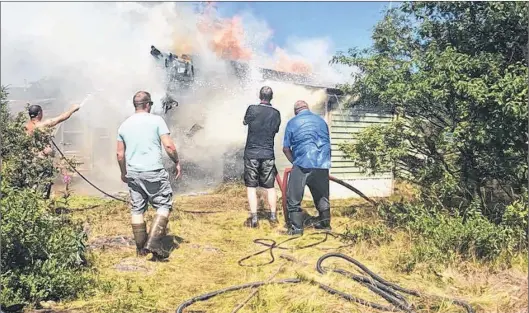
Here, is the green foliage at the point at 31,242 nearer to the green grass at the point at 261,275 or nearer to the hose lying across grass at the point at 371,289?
the green grass at the point at 261,275

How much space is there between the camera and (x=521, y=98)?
468 cm

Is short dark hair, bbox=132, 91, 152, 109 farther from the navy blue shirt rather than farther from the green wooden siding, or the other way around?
the green wooden siding

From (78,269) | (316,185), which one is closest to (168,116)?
(316,185)

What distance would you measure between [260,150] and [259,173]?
1.22 feet

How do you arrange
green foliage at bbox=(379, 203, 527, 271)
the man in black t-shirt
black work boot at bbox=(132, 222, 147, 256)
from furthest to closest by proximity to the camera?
1. the man in black t-shirt
2. black work boot at bbox=(132, 222, 147, 256)
3. green foliage at bbox=(379, 203, 527, 271)

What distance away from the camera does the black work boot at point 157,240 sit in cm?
523

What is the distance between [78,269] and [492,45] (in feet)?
17.8

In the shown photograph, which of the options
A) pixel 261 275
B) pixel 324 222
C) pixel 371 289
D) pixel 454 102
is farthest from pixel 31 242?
pixel 454 102

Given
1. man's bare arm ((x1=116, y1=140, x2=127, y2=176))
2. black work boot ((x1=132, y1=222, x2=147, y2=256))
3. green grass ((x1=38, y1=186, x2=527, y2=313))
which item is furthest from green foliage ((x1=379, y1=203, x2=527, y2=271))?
man's bare arm ((x1=116, y1=140, x2=127, y2=176))

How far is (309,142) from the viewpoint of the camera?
21.7ft

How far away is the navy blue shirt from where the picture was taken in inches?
260

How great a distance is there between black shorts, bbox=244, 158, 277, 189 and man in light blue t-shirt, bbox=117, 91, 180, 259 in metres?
1.77

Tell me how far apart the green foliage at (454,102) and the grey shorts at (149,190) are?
2762 millimetres

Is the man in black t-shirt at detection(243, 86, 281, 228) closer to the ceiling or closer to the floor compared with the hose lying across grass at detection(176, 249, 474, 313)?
closer to the ceiling
